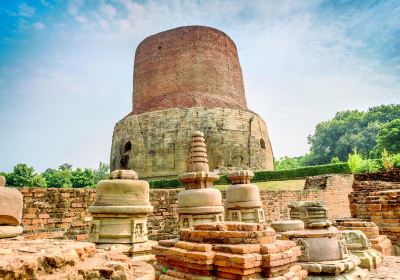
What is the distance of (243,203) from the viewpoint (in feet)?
18.0

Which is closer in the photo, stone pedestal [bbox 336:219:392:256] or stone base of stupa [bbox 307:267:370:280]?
stone base of stupa [bbox 307:267:370:280]

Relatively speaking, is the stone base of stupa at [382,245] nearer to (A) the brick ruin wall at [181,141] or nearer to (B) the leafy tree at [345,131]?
(A) the brick ruin wall at [181,141]

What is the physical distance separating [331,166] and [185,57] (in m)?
11.6

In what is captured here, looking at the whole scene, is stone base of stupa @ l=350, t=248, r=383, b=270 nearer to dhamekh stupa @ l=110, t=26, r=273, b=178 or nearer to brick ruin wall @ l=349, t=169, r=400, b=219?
brick ruin wall @ l=349, t=169, r=400, b=219

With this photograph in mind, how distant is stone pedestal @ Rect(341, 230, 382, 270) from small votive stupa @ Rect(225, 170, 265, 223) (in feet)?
5.25

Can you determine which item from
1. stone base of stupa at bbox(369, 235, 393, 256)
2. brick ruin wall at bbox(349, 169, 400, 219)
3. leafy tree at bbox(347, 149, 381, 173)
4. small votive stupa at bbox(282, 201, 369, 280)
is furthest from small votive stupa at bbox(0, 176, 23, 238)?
leafy tree at bbox(347, 149, 381, 173)

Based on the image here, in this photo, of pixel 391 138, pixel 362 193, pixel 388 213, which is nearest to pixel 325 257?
pixel 388 213

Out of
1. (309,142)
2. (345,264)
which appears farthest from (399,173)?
(309,142)

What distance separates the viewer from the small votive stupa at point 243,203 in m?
5.45

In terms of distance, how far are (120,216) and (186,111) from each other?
14.3m

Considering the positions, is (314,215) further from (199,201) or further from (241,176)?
(241,176)

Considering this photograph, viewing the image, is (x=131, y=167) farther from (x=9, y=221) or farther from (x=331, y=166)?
(x=9, y=221)

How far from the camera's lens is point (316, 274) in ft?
10.0

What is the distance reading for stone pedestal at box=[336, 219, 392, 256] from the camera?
190 inches
